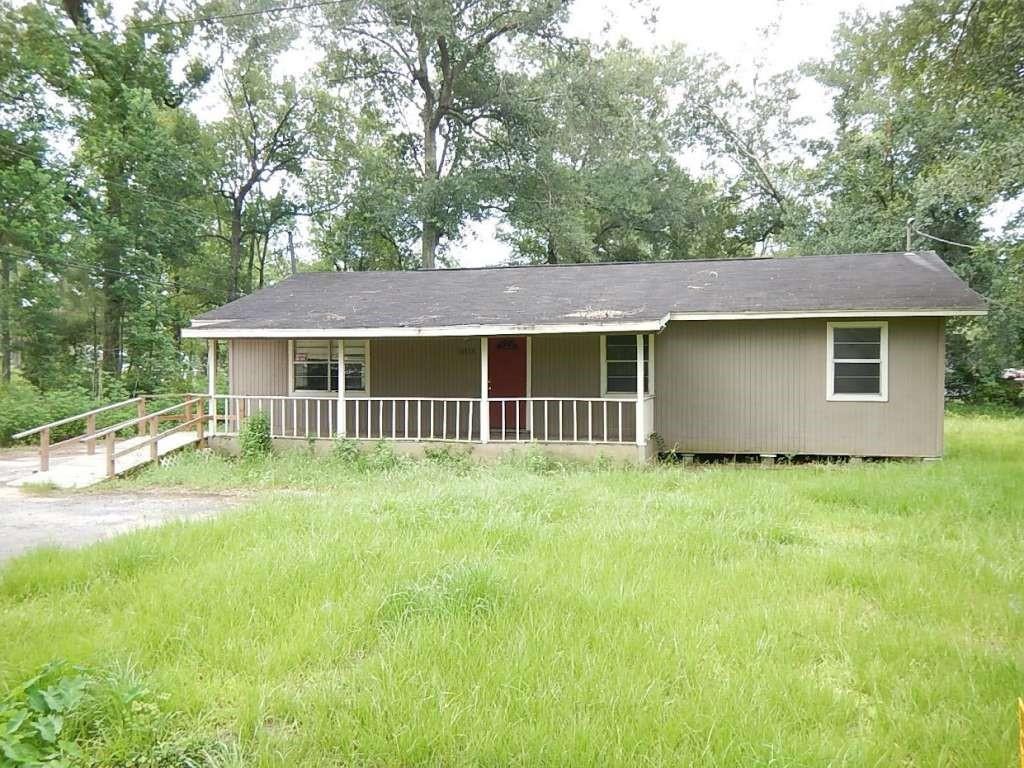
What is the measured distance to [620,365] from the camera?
41.7ft

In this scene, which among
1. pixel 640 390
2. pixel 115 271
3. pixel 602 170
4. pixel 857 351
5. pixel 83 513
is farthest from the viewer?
pixel 602 170

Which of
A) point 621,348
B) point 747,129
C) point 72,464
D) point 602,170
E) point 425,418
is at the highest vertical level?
point 747,129

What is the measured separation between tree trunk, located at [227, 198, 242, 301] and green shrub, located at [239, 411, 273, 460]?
16.1m

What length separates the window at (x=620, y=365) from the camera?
498 inches

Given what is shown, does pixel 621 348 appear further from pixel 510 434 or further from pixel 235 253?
pixel 235 253

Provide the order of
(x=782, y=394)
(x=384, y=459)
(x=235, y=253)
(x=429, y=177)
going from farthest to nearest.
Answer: (x=235, y=253), (x=429, y=177), (x=782, y=394), (x=384, y=459)

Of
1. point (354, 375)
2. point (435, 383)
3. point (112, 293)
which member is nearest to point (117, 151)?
point (112, 293)

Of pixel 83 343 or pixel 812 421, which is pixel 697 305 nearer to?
pixel 812 421

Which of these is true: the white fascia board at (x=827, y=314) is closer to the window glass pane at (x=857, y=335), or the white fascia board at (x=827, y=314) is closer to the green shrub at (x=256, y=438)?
the window glass pane at (x=857, y=335)

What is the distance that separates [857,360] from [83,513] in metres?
12.0

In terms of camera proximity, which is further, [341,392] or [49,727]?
[341,392]

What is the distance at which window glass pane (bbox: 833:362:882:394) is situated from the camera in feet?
38.5

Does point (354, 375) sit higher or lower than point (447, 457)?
higher

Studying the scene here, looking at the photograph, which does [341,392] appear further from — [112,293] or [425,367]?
[112,293]
